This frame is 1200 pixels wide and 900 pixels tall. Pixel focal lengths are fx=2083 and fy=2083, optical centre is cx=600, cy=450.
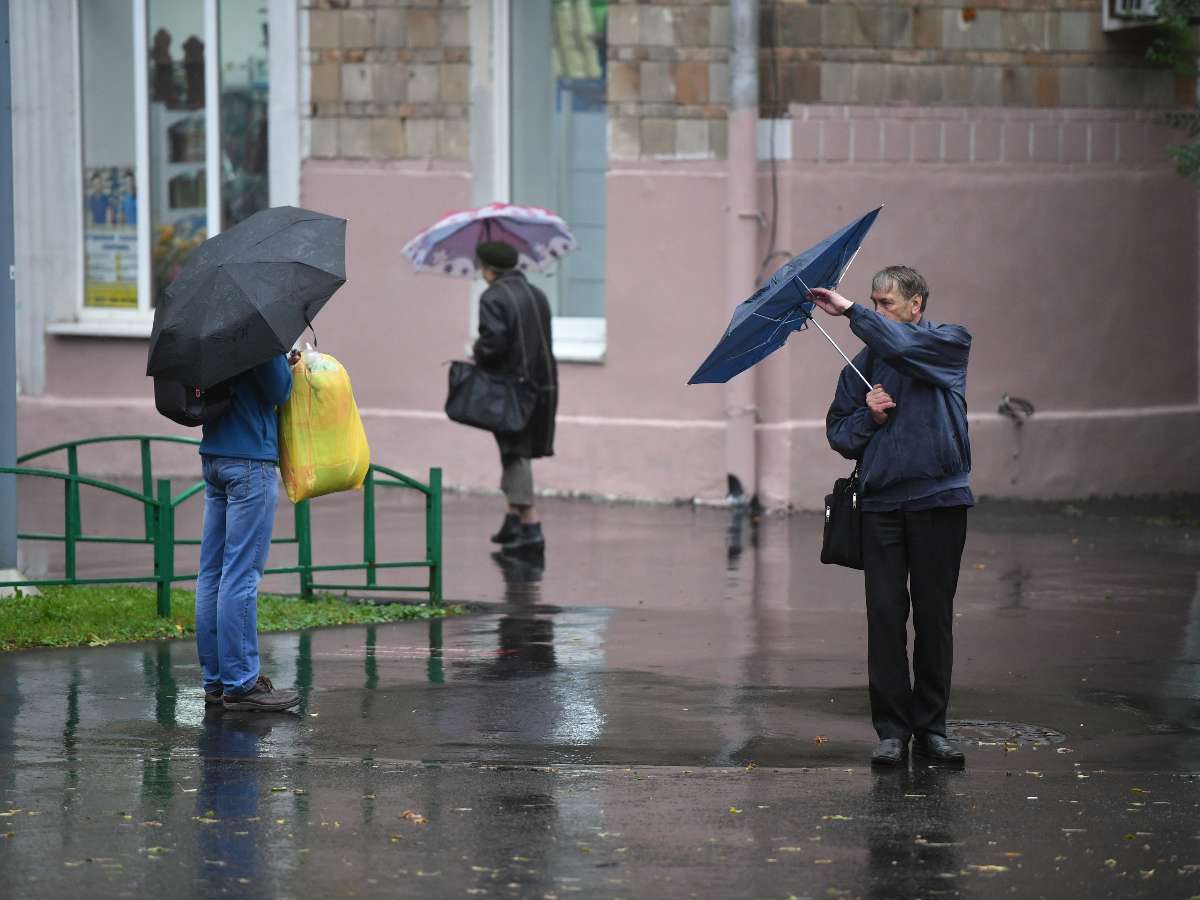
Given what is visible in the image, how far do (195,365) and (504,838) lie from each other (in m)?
2.25

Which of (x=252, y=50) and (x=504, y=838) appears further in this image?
(x=252, y=50)

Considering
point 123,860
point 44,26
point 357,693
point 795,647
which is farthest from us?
point 44,26

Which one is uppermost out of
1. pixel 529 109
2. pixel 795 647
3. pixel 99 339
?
pixel 529 109

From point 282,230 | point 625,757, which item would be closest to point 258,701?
point 625,757

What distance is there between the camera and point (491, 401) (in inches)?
488

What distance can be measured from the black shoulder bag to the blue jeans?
4.46 metres

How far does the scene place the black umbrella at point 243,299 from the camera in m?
7.45

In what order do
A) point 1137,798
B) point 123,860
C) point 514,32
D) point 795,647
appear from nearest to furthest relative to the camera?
point 123,860
point 1137,798
point 795,647
point 514,32

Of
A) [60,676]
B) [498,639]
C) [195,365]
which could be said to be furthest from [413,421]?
[195,365]

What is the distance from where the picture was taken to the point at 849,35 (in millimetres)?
14438

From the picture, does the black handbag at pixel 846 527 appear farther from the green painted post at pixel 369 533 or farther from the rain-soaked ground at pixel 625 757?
the green painted post at pixel 369 533

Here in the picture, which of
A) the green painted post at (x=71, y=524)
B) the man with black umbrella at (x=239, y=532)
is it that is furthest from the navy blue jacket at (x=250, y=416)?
the green painted post at (x=71, y=524)

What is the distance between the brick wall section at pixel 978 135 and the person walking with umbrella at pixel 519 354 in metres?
2.87

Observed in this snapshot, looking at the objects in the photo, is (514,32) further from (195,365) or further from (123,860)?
Result: (123,860)
